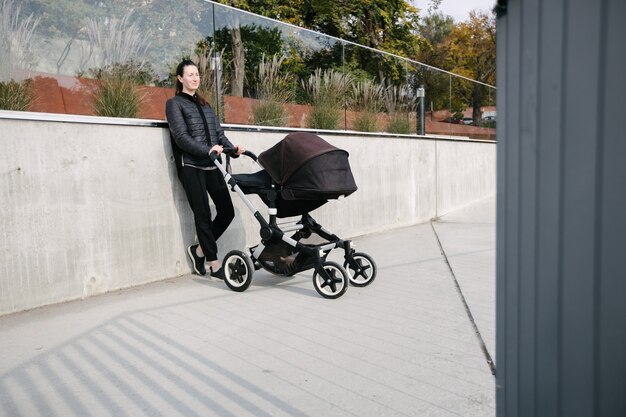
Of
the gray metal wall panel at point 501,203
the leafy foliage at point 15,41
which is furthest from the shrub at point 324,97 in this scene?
the gray metal wall panel at point 501,203

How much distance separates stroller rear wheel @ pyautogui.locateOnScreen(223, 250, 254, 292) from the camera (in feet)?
17.8

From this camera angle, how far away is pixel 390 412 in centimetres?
287

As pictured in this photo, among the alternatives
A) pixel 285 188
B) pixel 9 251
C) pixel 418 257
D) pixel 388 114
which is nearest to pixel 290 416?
pixel 285 188

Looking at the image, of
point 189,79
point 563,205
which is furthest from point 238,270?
point 563,205

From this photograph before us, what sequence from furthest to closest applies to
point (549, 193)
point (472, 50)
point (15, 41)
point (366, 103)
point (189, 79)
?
point (472, 50), point (366, 103), point (189, 79), point (15, 41), point (549, 193)

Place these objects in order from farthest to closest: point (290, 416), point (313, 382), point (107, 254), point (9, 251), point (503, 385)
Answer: point (107, 254), point (9, 251), point (313, 382), point (290, 416), point (503, 385)

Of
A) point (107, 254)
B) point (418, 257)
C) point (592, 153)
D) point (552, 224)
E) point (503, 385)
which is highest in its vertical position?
point (592, 153)

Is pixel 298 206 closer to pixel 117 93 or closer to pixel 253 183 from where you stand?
pixel 253 183

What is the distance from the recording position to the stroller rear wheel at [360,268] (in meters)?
5.54

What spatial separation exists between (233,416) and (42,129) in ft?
10.9

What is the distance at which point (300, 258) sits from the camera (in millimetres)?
5332

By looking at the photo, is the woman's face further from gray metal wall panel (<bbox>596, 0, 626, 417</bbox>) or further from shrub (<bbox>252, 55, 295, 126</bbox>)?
gray metal wall panel (<bbox>596, 0, 626, 417</bbox>)

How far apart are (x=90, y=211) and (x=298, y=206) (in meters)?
1.86

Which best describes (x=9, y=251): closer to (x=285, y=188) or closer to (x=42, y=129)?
(x=42, y=129)
